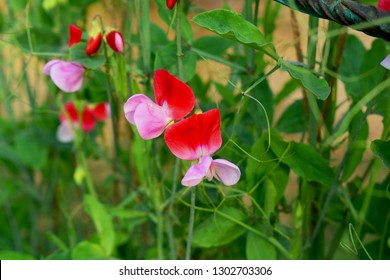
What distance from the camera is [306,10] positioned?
2.51 ft

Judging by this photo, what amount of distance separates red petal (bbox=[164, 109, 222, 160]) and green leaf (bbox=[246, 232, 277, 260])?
9.0 inches

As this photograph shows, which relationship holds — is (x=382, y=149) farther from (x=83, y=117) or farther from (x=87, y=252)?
(x=83, y=117)

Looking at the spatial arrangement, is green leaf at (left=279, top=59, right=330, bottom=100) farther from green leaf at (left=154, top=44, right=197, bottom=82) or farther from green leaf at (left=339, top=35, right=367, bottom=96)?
green leaf at (left=339, top=35, right=367, bottom=96)

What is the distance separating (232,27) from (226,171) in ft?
0.49

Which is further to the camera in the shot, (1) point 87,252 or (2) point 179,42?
(1) point 87,252

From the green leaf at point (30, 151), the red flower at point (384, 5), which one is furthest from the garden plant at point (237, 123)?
the green leaf at point (30, 151)

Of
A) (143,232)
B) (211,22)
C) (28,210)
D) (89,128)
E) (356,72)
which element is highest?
(211,22)

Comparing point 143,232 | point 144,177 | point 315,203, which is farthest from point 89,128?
point 315,203

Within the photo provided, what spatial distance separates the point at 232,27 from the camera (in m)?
0.78

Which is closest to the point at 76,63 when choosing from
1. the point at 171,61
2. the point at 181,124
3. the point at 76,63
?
the point at 76,63

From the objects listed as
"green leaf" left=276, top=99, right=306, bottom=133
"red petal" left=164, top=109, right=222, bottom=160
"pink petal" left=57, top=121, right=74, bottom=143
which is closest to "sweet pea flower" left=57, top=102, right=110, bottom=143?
"pink petal" left=57, top=121, right=74, bottom=143

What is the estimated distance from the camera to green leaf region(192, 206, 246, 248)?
989 millimetres
